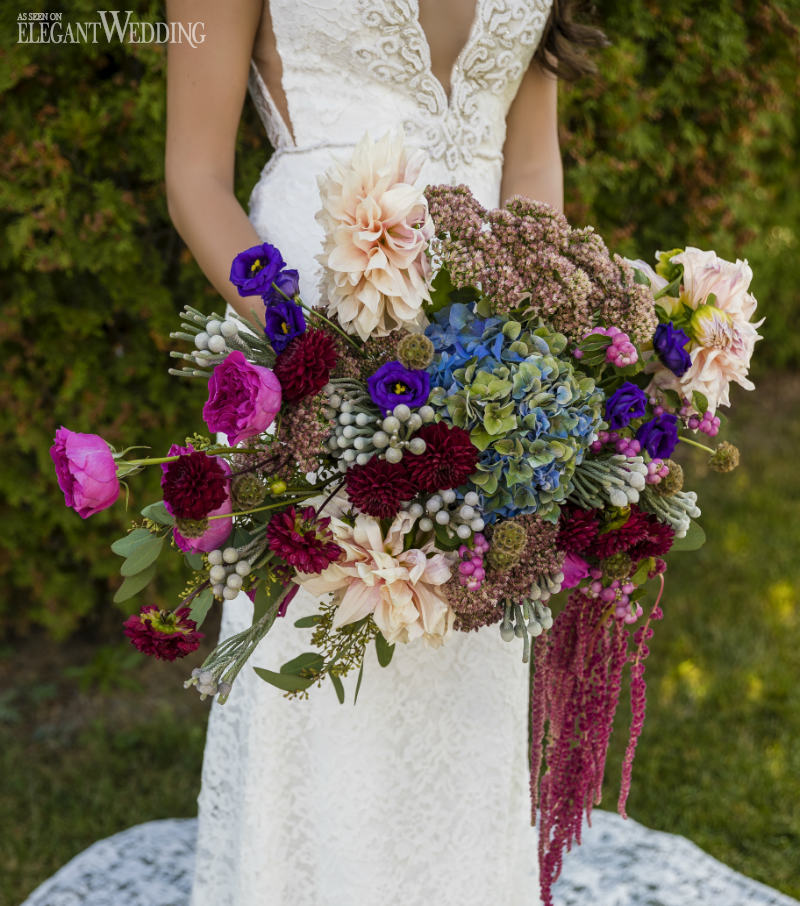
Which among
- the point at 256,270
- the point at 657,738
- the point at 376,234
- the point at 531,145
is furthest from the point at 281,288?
the point at 657,738

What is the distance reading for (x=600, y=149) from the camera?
353 centimetres

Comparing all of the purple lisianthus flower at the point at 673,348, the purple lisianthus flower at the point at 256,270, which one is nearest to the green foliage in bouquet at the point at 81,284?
the purple lisianthus flower at the point at 256,270

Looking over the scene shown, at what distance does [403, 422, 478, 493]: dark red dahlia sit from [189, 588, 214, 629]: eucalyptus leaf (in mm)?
340

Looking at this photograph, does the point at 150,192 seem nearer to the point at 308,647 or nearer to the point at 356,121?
the point at 356,121

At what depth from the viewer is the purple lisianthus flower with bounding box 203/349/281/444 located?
1219 mm

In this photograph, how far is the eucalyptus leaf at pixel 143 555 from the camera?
1338 millimetres

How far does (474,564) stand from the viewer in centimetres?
133

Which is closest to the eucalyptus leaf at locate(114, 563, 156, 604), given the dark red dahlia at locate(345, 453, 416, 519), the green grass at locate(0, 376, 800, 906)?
the dark red dahlia at locate(345, 453, 416, 519)

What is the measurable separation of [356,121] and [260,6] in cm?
26

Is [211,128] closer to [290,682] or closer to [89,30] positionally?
[290,682]

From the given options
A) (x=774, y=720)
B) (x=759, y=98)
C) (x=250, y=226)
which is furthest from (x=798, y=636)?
(x=250, y=226)

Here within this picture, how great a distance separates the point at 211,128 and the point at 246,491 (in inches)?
30.1

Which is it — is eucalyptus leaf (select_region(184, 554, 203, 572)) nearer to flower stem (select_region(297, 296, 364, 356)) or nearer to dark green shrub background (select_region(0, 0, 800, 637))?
flower stem (select_region(297, 296, 364, 356))

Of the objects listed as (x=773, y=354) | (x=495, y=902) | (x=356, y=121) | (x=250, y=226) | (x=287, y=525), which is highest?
(x=773, y=354)
